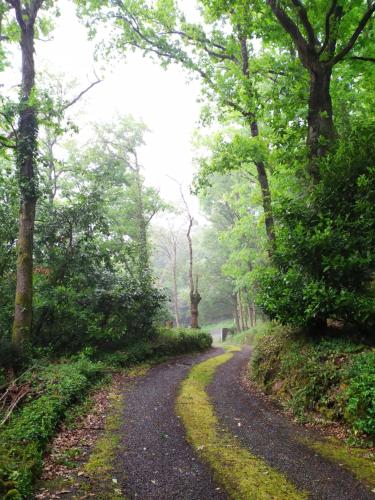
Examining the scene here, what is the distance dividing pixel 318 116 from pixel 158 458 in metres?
8.60

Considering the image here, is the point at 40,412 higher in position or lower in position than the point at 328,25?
lower

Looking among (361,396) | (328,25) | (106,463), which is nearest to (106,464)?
(106,463)

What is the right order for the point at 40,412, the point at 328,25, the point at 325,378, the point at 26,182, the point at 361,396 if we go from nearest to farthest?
the point at 361,396, the point at 40,412, the point at 325,378, the point at 328,25, the point at 26,182

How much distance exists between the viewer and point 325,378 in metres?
6.02

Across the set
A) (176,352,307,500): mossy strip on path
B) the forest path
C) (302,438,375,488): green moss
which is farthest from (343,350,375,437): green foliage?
(176,352,307,500): mossy strip on path

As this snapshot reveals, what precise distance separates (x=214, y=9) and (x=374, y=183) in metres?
6.49

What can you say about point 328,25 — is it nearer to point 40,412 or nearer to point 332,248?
point 332,248

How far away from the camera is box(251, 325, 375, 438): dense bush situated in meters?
4.99

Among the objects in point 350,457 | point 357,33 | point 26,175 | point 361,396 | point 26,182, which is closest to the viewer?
point 350,457

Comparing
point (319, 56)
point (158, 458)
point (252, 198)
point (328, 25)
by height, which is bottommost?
point (158, 458)

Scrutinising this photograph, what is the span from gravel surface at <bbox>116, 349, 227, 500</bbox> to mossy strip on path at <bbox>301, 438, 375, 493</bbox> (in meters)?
1.76

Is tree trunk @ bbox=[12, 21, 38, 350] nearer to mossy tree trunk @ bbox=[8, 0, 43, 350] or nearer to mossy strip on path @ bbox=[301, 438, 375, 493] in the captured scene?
mossy tree trunk @ bbox=[8, 0, 43, 350]

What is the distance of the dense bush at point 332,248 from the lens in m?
6.47

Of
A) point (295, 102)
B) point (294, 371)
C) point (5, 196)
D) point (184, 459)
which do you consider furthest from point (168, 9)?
point (184, 459)
